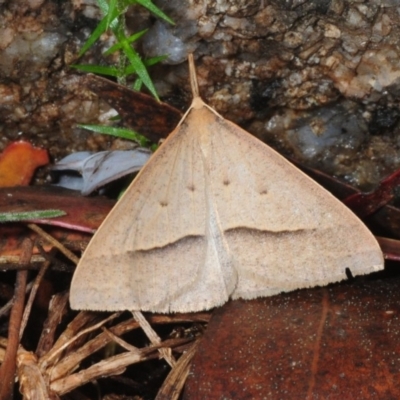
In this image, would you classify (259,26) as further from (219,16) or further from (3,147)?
(3,147)

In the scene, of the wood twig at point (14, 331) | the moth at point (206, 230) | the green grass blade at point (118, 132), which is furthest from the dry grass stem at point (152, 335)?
the green grass blade at point (118, 132)

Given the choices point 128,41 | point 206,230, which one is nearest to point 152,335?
point 206,230

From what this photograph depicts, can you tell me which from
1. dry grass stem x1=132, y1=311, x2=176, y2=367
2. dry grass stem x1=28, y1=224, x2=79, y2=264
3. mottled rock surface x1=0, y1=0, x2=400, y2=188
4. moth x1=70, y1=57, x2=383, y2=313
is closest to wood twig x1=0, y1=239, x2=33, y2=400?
dry grass stem x1=28, y1=224, x2=79, y2=264

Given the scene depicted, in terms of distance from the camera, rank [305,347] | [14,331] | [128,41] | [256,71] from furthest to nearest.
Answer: [256,71], [128,41], [14,331], [305,347]

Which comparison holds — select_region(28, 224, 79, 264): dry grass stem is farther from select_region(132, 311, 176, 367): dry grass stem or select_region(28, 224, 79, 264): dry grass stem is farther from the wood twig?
select_region(132, 311, 176, 367): dry grass stem

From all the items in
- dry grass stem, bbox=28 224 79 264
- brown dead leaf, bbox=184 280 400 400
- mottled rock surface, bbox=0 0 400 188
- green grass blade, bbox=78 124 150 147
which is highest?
mottled rock surface, bbox=0 0 400 188

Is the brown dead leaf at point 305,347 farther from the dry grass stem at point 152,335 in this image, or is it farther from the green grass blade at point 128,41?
the green grass blade at point 128,41

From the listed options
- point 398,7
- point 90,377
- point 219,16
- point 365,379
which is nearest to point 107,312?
point 90,377

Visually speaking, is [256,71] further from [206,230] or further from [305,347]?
[305,347]
